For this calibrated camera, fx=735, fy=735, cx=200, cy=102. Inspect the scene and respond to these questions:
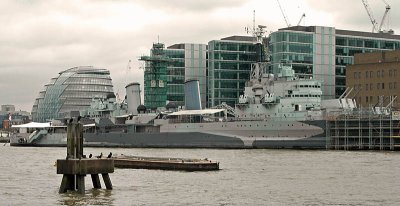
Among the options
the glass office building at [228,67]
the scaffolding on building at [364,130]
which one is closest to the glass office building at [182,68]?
the glass office building at [228,67]

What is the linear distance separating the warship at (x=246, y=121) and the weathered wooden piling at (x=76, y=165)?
2404 inches

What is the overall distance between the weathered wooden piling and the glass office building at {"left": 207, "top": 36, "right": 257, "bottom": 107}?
12029 centimetres

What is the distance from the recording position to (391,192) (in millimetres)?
46688

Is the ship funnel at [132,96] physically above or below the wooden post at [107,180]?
above

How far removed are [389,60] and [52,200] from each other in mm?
101592

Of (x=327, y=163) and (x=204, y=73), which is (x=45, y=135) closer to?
(x=204, y=73)

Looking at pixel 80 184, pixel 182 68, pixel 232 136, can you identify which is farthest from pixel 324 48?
pixel 80 184

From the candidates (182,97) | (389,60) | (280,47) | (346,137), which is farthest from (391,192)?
(182,97)

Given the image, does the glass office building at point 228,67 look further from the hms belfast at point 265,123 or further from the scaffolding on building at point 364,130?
the scaffolding on building at point 364,130

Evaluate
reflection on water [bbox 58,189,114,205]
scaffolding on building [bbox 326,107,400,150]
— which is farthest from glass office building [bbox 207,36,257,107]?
reflection on water [bbox 58,189,114,205]

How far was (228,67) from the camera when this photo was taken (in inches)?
6575

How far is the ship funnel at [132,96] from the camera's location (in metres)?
139

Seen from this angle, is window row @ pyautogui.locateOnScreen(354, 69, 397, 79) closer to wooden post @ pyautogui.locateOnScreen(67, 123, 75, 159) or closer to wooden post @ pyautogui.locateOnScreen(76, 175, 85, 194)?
wooden post @ pyautogui.locateOnScreen(67, 123, 75, 159)

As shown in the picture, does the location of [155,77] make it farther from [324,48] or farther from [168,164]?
[168,164]
